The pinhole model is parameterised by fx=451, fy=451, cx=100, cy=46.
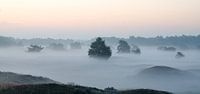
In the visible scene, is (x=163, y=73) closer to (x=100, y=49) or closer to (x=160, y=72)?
(x=160, y=72)

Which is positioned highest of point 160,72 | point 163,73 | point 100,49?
point 100,49

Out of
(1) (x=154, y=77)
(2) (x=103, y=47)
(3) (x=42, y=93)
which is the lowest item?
(3) (x=42, y=93)

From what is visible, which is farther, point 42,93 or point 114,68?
point 114,68

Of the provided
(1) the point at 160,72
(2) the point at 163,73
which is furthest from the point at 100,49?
(2) the point at 163,73

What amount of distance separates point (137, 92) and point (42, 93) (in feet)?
39.3

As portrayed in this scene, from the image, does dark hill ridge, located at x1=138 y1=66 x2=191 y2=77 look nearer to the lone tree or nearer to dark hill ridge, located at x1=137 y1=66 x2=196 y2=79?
dark hill ridge, located at x1=137 y1=66 x2=196 y2=79

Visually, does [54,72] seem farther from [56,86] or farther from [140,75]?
[56,86]

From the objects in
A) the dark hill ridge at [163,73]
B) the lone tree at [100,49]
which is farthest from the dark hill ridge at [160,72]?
the lone tree at [100,49]

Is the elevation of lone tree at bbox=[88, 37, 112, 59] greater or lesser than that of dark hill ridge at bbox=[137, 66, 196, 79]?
greater

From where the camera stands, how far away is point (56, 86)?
43406 mm

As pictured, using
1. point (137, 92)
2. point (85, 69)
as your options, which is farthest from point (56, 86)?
point (85, 69)

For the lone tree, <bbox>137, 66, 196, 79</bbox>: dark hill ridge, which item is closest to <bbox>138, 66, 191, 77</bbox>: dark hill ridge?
<bbox>137, 66, 196, 79</bbox>: dark hill ridge

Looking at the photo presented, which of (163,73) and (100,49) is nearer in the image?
(163,73)

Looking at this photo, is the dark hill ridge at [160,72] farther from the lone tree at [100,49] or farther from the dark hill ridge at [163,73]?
the lone tree at [100,49]
